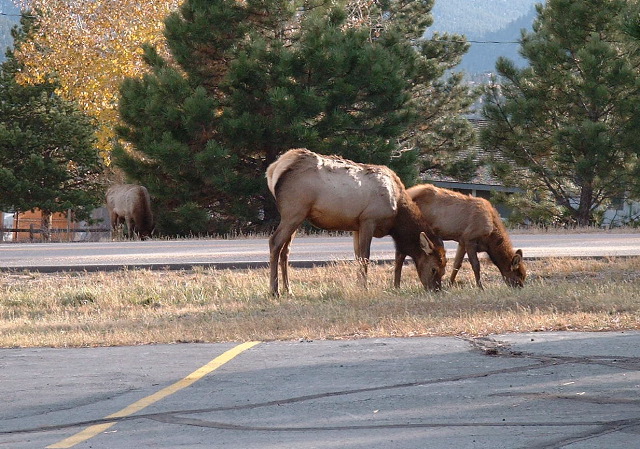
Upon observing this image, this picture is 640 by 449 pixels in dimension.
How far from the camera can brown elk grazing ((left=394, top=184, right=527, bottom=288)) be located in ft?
51.5

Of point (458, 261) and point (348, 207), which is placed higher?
point (348, 207)

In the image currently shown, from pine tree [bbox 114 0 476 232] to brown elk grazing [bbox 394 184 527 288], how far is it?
11933 mm

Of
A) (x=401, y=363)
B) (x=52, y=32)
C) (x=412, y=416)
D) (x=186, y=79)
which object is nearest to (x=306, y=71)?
(x=186, y=79)

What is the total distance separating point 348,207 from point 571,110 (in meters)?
19.6

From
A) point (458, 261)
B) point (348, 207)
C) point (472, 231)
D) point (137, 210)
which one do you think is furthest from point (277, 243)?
point (137, 210)

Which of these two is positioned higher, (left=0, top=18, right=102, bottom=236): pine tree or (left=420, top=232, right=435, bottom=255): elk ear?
(left=0, top=18, right=102, bottom=236): pine tree

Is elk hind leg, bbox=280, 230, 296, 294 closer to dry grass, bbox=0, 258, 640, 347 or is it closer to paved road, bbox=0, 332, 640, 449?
dry grass, bbox=0, 258, 640, 347

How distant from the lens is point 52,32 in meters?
39.7

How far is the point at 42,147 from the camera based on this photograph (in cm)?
4066

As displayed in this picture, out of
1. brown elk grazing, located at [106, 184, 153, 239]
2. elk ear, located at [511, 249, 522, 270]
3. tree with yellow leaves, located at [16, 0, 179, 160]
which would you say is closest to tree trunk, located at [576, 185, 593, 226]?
brown elk grazing, located at [106, 184, 153, 239]

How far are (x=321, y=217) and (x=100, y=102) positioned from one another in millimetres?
25407

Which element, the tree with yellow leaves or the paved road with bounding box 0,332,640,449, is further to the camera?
the tree with yellow leaves

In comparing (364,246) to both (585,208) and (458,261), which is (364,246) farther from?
(585,208)

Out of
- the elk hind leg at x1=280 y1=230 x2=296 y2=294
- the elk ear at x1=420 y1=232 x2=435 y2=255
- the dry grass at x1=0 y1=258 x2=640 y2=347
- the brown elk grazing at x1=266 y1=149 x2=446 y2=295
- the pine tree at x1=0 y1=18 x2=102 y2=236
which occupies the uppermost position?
the pine tree at x1=0 y1=18 x2=102 y2=236
